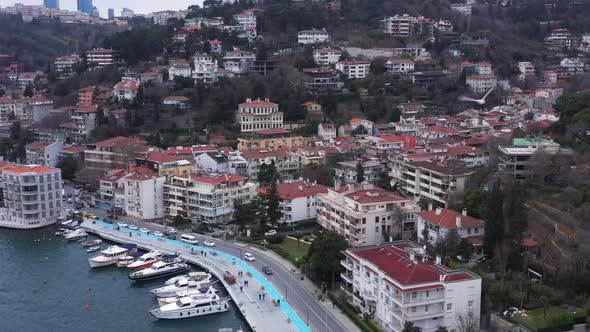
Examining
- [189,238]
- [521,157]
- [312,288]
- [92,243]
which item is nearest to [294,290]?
[312,288]

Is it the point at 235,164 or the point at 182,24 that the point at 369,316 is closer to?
the point at 235,164

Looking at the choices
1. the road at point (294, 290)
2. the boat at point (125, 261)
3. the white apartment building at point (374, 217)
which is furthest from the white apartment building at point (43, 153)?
the white apartment building at point (374, 217)

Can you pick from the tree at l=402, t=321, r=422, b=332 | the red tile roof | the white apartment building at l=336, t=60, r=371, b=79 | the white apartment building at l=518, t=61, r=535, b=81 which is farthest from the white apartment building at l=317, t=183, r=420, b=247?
the white apartment building at l=518, t=61, r=535, b=81

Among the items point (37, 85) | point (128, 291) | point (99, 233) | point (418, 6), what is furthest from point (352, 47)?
point (128, 291)

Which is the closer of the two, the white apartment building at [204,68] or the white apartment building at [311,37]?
the white apartment building at [204,68]

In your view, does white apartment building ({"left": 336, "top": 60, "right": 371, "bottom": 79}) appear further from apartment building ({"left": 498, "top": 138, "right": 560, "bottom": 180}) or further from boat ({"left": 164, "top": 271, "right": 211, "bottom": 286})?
boat ({"left": 164, "top": 271, "right": 211, "bottom": 286})

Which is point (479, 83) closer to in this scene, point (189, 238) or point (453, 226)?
point (189, 238)

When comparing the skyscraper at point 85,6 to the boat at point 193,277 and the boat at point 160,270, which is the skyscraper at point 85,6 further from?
the boat at point 193,277
